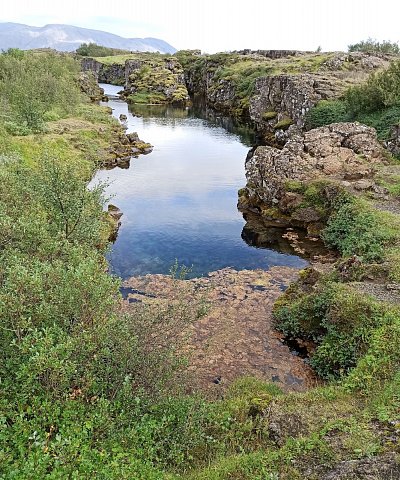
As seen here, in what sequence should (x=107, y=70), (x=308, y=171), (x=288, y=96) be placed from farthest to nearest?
1. (x=107, y=70)
2. (x=288, y=96)
3. (x=308, y=171)

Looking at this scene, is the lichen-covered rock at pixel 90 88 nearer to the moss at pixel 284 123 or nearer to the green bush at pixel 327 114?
the moss at pixel 284 123

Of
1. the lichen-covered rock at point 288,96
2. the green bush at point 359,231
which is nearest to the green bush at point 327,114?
the lichen-covered rock at point 288,96

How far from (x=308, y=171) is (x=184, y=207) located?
43.3 ft

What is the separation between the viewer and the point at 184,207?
4497 cm

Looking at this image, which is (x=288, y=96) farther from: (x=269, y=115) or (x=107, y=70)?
(x=107, y=70)

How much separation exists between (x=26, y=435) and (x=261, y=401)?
8694 millimetres

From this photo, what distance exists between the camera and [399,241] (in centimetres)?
2753

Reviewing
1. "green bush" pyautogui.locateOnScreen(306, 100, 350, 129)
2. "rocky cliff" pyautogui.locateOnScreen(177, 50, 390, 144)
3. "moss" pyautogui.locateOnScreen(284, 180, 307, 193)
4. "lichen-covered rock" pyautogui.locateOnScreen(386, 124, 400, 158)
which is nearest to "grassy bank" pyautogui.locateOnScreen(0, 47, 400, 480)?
"moss" pyautogui.locateOnScreen(284, 180, 307, 193)

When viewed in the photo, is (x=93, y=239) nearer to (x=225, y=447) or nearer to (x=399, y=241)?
(x=225, y=447)

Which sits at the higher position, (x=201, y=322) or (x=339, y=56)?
(x=339, y=56)

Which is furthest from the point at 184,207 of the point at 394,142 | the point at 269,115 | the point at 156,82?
the point at 156,82

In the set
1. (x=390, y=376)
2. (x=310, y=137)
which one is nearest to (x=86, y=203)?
(x=390, y=376)

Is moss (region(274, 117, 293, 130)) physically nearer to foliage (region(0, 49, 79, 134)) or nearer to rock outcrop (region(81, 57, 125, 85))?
foliage (region(0, 49, 79, 134))

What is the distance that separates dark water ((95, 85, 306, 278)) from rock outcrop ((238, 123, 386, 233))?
357cm
